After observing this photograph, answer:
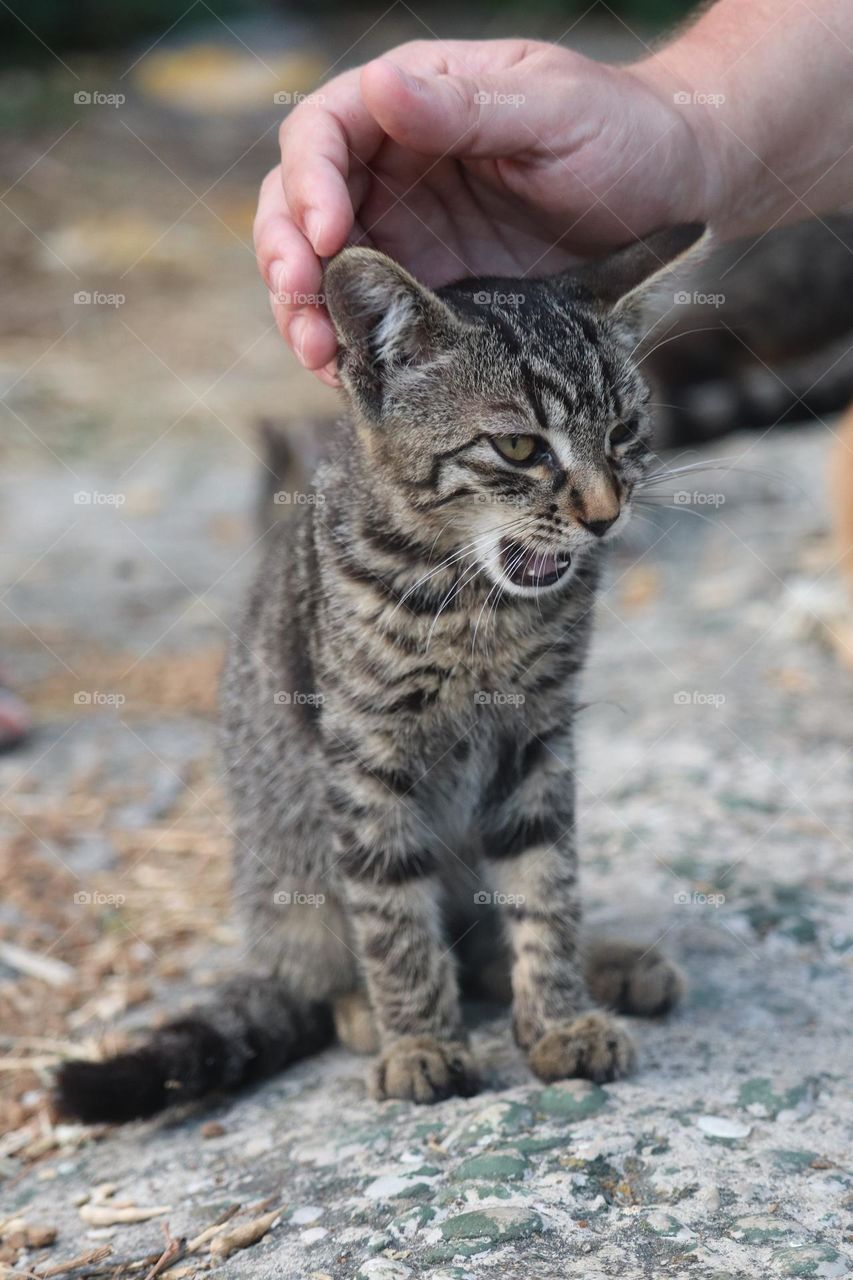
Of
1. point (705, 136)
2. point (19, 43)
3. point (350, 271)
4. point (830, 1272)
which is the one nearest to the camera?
point (830, 1272)

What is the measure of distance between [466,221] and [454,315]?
658mm

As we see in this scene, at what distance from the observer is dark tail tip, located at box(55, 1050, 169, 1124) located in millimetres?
2520

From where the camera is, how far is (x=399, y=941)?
2.69m

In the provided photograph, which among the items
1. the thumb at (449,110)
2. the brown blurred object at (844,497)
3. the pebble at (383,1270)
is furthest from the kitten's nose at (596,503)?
the brown blurred object at (844,497)

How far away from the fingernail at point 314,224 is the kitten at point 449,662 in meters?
0.14

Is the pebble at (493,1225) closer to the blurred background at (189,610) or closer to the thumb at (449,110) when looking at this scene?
the blurred background at (189,610)

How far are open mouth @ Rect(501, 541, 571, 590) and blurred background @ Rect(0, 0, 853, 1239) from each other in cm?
87

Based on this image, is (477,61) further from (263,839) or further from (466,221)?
(263,839)

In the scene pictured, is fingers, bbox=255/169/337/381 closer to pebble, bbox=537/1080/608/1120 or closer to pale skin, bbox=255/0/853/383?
pale skin, bbox=255/0/853/383

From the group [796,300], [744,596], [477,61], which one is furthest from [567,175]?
[796,300]

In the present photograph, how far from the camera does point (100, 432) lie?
769cm

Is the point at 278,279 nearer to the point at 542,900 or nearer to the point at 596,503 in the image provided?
the point at 596,503

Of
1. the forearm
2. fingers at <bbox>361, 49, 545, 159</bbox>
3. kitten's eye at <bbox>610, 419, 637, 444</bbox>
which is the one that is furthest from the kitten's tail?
the forearm

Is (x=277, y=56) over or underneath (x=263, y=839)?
over
